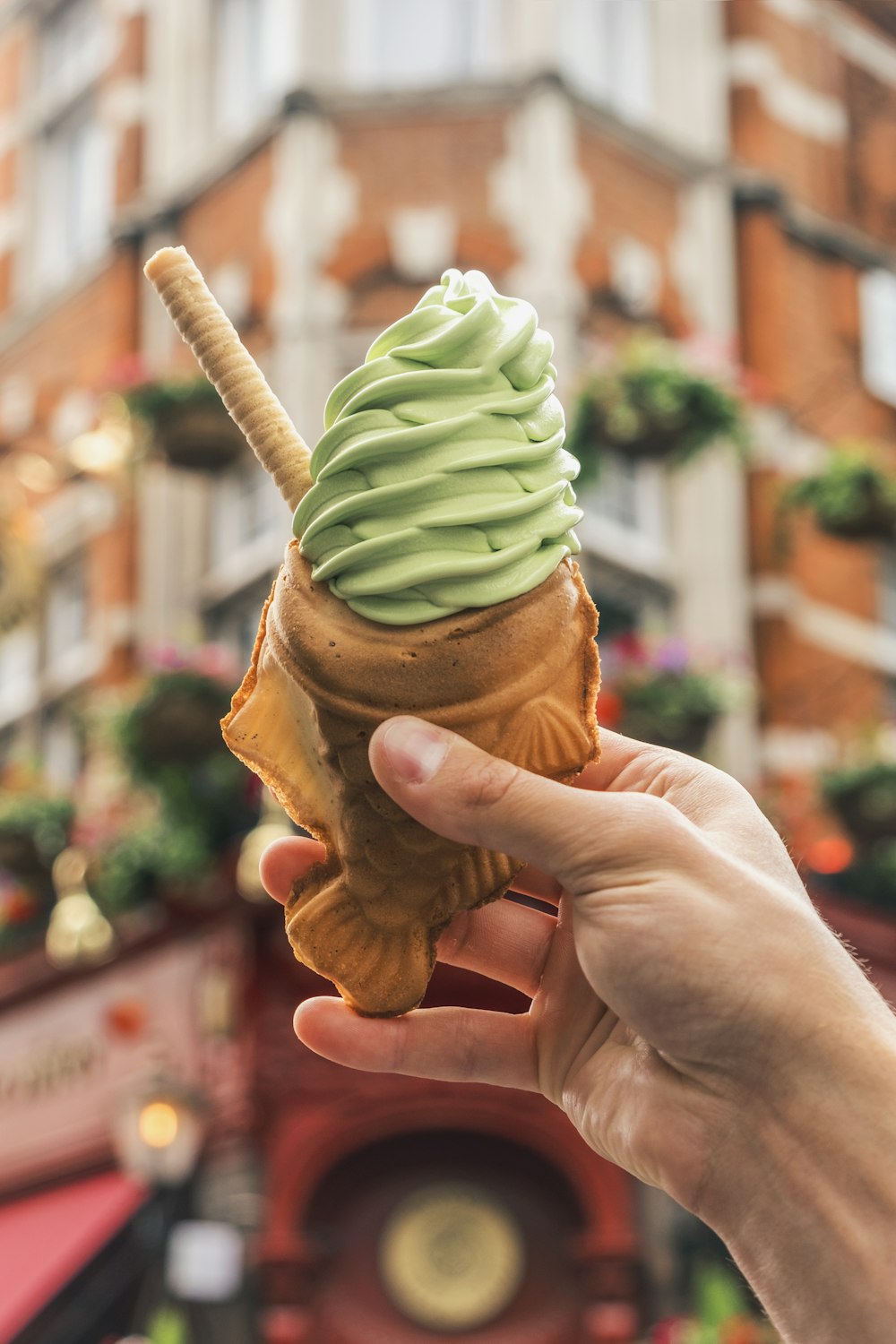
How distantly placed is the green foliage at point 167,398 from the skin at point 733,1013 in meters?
7.34

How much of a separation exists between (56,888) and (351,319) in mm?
3834

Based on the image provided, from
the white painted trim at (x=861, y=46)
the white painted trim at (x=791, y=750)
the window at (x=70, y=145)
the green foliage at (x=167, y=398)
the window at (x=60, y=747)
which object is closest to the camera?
the green foliage at (x=167, y=398)

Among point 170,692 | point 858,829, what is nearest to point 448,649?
point 170,692

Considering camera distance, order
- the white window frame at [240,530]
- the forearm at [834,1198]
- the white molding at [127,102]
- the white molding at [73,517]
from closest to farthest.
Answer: the forearm at [834,1198], the white window frame at [240,530], the white molding at [73,517], the white molding at [127,102]

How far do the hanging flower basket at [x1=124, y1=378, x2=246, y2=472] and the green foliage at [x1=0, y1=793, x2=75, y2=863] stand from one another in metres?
2.16

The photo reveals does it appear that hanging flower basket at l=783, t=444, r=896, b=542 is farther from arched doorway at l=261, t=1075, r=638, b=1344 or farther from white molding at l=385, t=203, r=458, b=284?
arched doorway at l=261, t=1075, r=638, b=1344

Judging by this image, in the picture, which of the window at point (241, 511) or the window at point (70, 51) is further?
the window at point (70, 51)

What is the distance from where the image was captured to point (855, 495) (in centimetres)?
949

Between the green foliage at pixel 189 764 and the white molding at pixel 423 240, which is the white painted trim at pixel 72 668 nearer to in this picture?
→ the green foliage at pixel 189 764

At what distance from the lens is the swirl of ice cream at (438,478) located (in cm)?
241

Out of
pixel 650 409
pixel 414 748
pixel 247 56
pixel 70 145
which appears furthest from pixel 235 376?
pixel 70 145

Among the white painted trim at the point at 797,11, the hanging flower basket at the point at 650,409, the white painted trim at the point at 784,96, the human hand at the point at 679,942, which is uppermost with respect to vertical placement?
the human hand at the point at 679,942

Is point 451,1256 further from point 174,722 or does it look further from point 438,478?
point 438,478

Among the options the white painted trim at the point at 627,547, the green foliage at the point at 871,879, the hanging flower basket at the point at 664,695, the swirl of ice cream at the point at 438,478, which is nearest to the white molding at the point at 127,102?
the white painted trim at the point at 627,547
